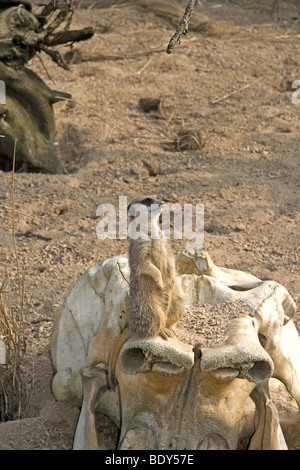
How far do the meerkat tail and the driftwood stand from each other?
11.0 ft

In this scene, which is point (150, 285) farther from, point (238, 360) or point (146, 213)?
point (238, 360)

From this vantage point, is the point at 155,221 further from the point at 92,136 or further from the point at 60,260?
the point at 92,136

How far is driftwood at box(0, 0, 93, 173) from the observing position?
6.29 metres

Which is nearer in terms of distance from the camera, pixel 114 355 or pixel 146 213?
pixel 114 355

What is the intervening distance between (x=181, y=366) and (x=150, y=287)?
506 millimetres

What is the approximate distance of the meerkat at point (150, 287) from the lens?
3.21m

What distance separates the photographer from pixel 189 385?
123 inches

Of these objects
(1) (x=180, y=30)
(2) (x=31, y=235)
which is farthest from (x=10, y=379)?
(1) (x=180, y=30)

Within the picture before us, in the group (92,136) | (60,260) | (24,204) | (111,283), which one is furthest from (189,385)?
(92,136)

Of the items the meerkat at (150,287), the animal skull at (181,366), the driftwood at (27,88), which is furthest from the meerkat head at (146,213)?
the driftwood at (27,88)

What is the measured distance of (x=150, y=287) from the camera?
11.0 feet

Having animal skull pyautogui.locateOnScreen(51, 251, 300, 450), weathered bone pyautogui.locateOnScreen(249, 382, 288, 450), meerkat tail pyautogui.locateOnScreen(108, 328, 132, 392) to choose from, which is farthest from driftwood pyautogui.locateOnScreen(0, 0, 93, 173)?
weathered bone pyautogui.locateOnScreen(249, 382, 288, 450)

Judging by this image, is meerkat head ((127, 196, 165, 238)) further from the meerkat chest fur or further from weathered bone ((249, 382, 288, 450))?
weathered bone ((249, 382, 288, 450))

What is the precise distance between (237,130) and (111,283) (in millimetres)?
3790
